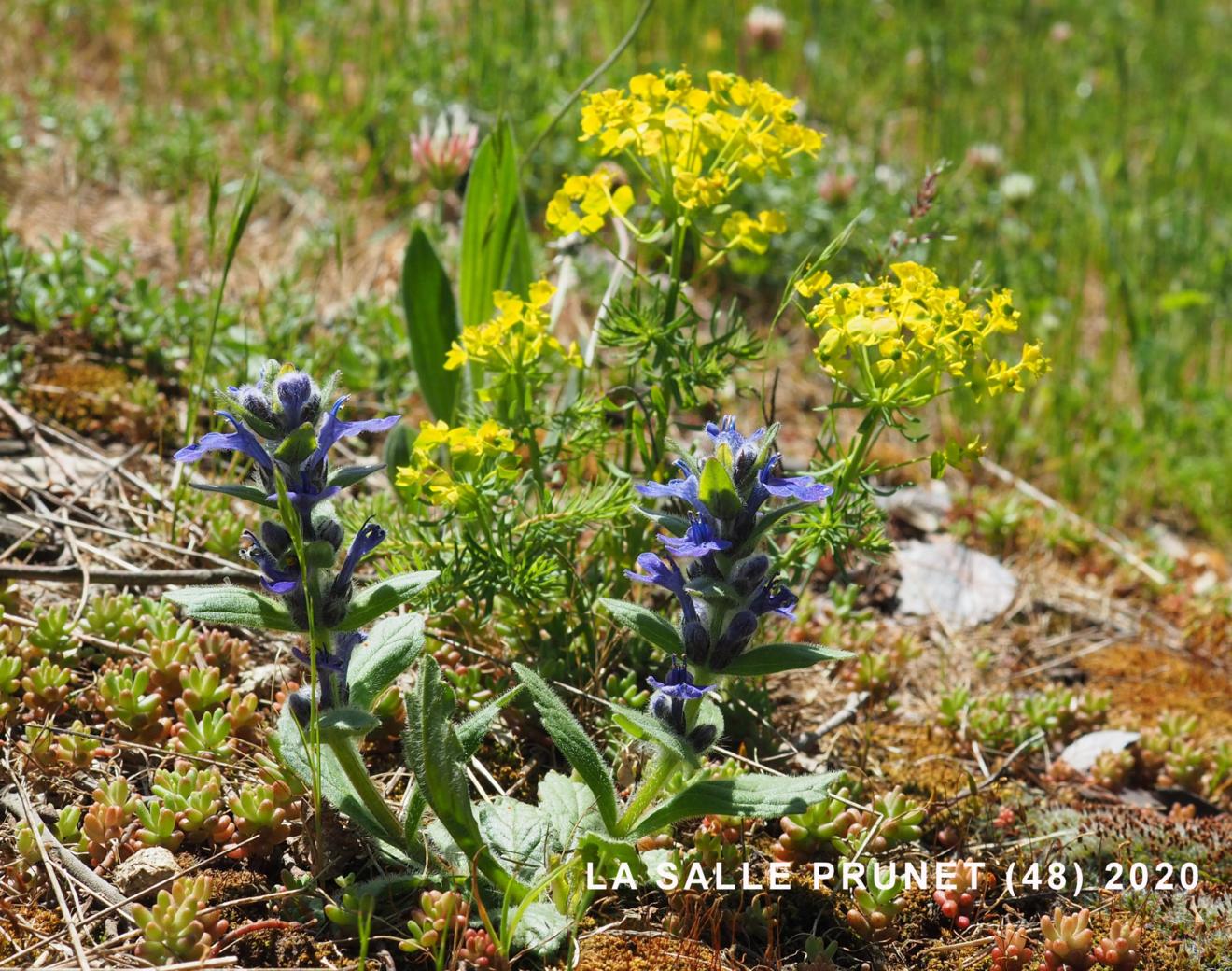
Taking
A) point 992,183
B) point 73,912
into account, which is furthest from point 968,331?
point 992,183

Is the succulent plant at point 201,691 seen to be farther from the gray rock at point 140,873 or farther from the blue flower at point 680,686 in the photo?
the blue flower at point 680,686

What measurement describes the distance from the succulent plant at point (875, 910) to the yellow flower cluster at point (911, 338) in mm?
944

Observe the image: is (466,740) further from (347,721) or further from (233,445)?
(233,445)

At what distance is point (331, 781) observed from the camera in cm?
206

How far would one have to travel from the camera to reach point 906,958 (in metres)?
2.21

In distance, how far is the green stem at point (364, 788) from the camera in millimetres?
1995

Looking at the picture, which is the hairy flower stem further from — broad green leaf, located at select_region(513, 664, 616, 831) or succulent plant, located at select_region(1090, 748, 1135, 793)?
succulent plant, located at select_region(1090, 748, 1135, 793)

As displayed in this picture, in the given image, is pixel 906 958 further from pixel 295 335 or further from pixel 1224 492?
pixel 1224 492

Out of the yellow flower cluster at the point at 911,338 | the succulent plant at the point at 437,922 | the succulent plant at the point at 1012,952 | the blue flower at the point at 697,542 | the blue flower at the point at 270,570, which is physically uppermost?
the yellow flower cluster at the point at 911,338

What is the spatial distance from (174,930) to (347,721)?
440 millimetres

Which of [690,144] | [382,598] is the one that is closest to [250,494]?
[382,598]

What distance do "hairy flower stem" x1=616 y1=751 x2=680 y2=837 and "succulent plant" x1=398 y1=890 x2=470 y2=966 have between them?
0.32 metres

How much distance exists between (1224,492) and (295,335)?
339cm

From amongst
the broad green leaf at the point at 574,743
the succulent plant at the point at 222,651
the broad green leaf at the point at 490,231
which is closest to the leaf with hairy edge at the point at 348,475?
the broad green leaf at the point at 574,743
